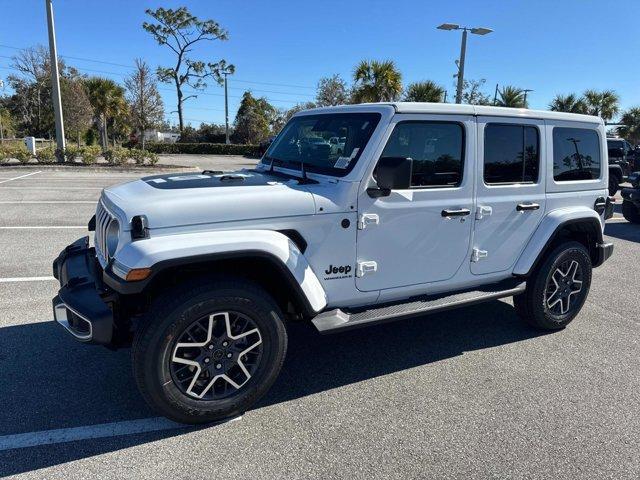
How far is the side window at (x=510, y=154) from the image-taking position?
3.83 m

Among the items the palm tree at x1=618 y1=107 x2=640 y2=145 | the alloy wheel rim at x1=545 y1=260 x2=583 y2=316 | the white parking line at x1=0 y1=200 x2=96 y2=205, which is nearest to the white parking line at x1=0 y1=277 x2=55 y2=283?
the alloy wheel rim at x1=545 y1=260 x2=583 y2=316

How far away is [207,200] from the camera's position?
2793mm

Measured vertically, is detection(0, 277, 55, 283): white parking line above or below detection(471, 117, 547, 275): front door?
below

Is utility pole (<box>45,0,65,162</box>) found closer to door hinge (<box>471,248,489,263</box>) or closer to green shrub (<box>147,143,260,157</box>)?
door hinge (<box>471,248,489,263</box>)

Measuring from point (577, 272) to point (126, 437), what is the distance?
4074 mm

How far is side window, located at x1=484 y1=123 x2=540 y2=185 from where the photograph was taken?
3826 mm

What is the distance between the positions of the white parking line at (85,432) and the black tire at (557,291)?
3136mm

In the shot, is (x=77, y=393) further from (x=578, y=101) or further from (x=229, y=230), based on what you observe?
(x=578, y=101)

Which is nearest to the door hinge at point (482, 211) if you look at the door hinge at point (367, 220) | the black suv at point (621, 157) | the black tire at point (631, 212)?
the door hinge at point (367, 220)

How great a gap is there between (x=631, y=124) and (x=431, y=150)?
153 ft

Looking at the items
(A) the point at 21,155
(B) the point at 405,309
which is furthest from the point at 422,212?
(A) the point at 21,155

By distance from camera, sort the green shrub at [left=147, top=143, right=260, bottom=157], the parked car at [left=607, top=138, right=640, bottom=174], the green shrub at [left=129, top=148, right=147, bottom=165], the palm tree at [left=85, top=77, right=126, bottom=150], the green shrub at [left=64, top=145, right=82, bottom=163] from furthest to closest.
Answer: the green shrub at [left=147, top=143, right=260, bottom=157], the palm tree at [left=85, top=77, right=126, bottom=150], the green shrub at [left=129, top=148, right=147, bottom=165], the green shrub at [left=64, top=145, right=82, bottom=163], the parked car at [left=607, top=138, right=640, bottom=174]

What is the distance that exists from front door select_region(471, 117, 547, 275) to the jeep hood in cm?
157

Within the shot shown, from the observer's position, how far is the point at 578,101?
35.4 m
